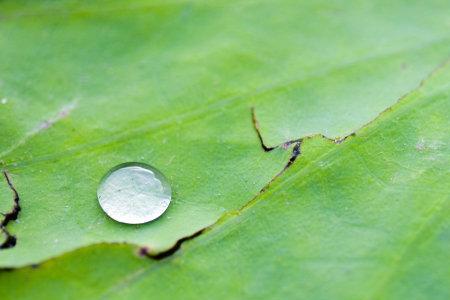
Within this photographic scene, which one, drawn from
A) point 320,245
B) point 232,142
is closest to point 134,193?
point 232,142

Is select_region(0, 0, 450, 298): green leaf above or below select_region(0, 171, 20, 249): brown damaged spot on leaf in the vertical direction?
above

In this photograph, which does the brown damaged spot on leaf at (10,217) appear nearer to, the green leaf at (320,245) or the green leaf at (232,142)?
the green leaf at (232,142)

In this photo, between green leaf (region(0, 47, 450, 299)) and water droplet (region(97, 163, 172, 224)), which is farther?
water droplet (region(97, 163, 172, 224))

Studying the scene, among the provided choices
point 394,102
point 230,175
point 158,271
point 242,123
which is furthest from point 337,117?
point 158,271

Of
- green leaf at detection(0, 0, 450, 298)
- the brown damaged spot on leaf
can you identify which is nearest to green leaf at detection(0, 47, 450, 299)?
green leaf at detection(0, 0, 450, 298)

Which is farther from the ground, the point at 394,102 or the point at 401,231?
the point at 394,102

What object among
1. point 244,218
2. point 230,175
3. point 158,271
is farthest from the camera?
point 230,175

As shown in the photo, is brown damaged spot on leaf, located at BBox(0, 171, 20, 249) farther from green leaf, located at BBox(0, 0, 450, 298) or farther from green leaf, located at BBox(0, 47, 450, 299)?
green leaf, located at BBox(0, 47, 450, 299)

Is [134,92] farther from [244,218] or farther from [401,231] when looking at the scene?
→ [401,231]
